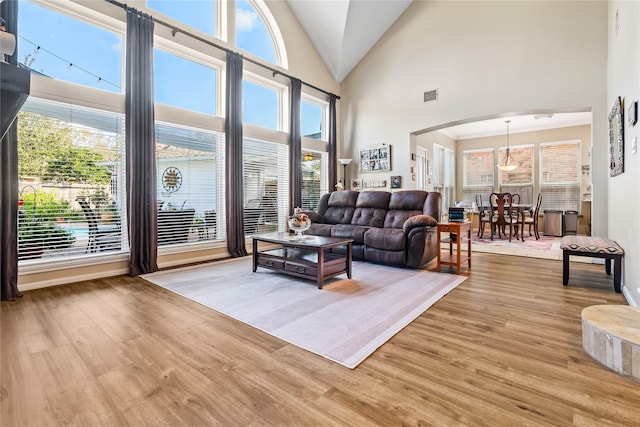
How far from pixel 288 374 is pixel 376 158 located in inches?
225

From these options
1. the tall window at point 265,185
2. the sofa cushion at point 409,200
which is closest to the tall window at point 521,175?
the sofa cushion at point 409,200

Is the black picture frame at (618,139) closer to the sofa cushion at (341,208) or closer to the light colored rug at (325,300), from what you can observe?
the light colored rug at (325,300)

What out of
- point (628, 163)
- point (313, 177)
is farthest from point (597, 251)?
point (313, 177)

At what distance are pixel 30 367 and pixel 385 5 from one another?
7.09 meters

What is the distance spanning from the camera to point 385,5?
602 centimetres

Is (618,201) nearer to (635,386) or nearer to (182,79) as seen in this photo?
(635,386)

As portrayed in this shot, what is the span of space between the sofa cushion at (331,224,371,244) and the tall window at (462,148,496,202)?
645 cm

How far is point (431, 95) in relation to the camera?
6.04 metres

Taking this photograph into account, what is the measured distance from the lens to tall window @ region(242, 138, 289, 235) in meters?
5.56

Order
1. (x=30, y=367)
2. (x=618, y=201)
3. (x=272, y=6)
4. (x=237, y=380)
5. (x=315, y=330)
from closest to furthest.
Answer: (x=237, y=380) → (x=30, y=367) → (x=315, y=330) → (x=618, y=201) → (x=272, y=6)

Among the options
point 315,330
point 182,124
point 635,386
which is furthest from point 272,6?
point 635,386

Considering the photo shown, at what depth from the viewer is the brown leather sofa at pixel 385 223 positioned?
405 cm

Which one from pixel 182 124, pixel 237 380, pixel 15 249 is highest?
pixel 182 124

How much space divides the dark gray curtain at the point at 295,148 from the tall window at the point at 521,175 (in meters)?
6.40
